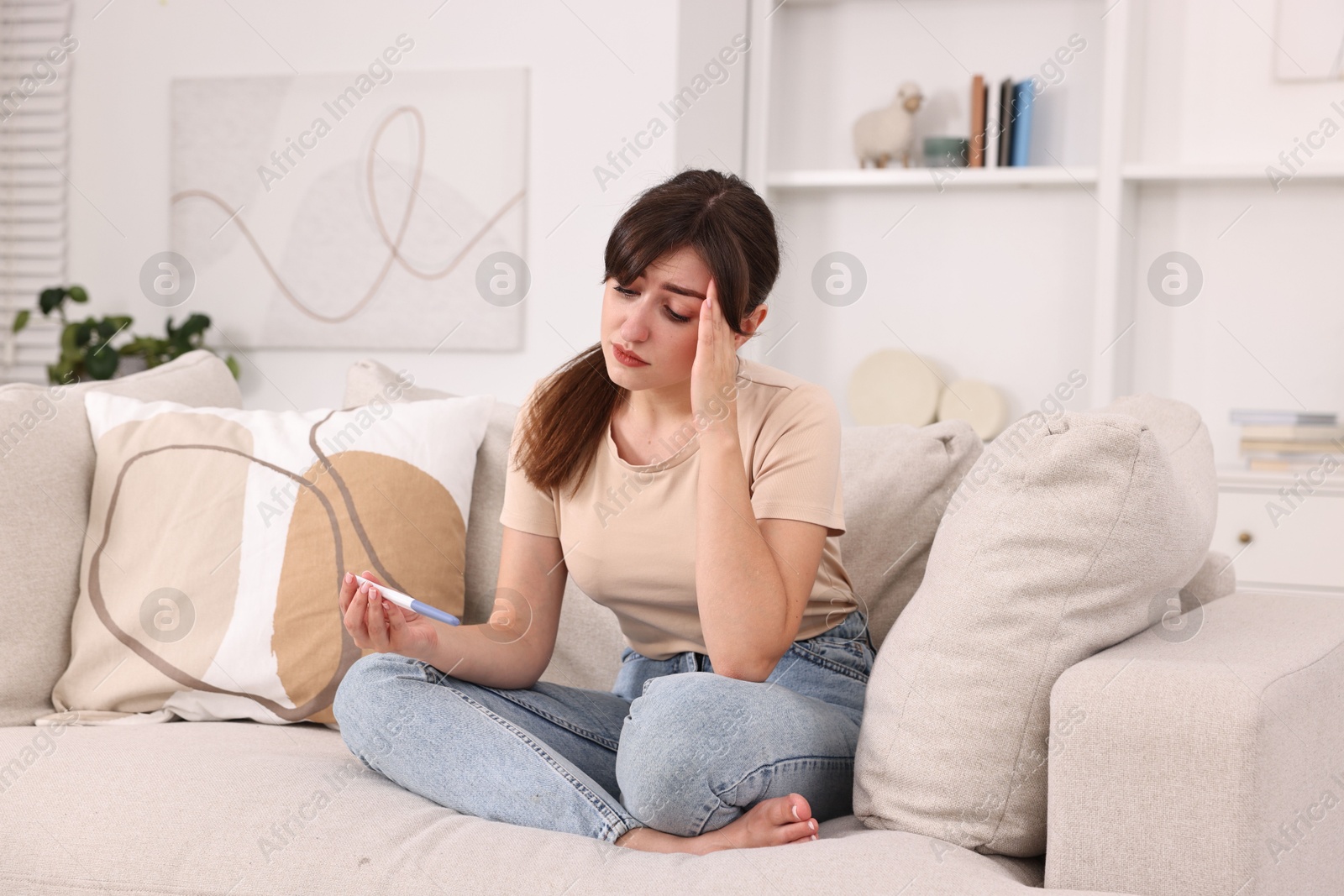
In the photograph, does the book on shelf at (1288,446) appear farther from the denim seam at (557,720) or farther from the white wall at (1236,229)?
the denim seam at (557,720)

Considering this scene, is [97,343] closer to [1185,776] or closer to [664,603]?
[664,603]

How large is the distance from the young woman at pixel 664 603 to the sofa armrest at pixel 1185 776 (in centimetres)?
24

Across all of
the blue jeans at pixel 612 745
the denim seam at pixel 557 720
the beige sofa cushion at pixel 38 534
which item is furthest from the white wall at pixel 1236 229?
the beige sofa cushion at pixel 38 534

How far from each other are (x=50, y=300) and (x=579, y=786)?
2.73 metres

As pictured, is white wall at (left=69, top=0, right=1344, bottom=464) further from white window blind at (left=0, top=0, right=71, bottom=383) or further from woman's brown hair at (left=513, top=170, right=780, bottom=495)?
woman's brown hair at (left=513, top=170, right=780, bottom=495)

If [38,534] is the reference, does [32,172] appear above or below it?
above

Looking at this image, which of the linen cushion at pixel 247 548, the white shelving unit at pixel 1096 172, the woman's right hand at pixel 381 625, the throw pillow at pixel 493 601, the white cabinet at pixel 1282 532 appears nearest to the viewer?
the woman's right hand at pixel 381 625

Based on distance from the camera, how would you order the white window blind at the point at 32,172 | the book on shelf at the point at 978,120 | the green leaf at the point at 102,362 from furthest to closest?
the white window blind at the point at 32,172 < the green leaf at the point at 102,362 < the book on shelf at the point at 978,120

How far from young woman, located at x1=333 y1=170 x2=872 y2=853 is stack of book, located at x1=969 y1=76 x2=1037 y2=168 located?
1884 mm

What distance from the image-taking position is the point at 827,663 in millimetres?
1327

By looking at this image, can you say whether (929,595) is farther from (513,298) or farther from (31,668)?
(513,298)

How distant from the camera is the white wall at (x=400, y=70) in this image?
9.95ft

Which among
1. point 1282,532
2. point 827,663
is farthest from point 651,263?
point 1282,532

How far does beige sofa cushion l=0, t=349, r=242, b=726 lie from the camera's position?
1.48 metres
